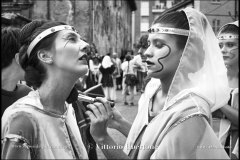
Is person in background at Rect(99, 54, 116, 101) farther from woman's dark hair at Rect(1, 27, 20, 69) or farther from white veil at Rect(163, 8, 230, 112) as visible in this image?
white veil at Rect(163, 8, 230, 112)

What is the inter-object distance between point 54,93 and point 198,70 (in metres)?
0.90

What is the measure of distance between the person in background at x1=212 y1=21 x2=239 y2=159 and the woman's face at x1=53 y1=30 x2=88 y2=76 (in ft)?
4.67

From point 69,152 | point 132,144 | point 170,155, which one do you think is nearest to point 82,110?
point 132,144

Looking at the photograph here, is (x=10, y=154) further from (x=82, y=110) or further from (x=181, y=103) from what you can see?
(x=82, y=110)

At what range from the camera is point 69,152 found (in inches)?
79.9

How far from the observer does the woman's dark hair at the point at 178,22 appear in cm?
226

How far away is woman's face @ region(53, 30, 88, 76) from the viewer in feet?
7.06

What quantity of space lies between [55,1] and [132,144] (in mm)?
15630

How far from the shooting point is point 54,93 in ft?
6.99

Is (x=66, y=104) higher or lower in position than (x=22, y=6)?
lower

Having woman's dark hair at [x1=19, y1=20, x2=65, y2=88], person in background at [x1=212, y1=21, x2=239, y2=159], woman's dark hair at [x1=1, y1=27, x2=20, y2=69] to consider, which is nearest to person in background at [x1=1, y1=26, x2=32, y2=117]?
woman's dark hair at [x1=1, y1=27, x2=20, y2=69]

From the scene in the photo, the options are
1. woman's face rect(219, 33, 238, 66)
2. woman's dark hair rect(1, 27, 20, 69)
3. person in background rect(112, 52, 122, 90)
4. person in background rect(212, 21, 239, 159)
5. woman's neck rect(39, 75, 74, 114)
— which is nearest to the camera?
woman's neck rect(39, 75, 74, 114)

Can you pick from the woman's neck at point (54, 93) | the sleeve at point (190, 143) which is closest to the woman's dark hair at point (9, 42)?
the woman's neck at point (54, 93)

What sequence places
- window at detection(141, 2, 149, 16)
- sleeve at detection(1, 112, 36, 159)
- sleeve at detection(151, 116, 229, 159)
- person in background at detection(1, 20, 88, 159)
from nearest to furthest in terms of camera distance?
sleeve at detection(1, 112, 36, 159), sleeve at detection(151, 116, 229, 159), person in background at detection(1, 20, 88, 159), window at detection(141, 2, 149, 16)
